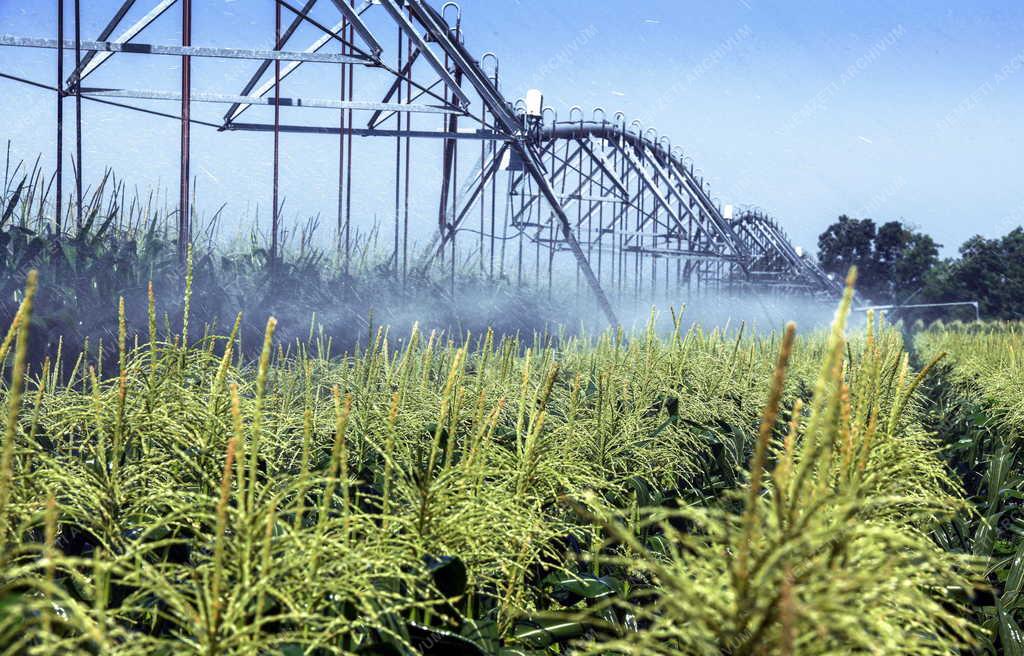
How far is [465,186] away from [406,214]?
1.94 meters

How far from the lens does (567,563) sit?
9.28ft

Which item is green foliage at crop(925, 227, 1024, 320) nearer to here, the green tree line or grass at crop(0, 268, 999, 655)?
the green tree line

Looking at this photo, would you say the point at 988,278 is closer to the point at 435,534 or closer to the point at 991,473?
the point at 991,473

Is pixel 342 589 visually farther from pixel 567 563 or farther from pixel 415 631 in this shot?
pixel 567 563

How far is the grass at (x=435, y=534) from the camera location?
48.8 inches

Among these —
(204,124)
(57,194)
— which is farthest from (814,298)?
(57,194)

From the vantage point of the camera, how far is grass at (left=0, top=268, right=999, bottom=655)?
124 cm

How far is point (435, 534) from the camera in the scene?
2057 mm

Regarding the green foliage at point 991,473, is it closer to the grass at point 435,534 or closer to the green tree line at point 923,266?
the grass at point 435,534

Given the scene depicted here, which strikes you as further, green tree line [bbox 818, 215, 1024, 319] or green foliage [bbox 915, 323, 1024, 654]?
green tree line [bbox 818, 215, 1024, 319]

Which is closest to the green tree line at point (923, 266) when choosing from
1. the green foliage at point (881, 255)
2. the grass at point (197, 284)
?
the green foliage at point (881, 255)

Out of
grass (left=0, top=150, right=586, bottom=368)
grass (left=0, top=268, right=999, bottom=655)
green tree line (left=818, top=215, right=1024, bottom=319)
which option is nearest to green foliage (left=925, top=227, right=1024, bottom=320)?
green tree line (left=818, top=215, right=1024, bottom=319)

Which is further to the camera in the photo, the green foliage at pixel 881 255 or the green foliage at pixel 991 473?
the green foliage at pixel 881 255

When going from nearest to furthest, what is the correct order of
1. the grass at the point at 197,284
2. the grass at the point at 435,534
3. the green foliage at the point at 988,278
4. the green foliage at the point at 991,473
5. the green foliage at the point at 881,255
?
the grass at the point at 435,534
the green foliage at the point at 991,473
the grass at the point at 197,284
the green foliage at the point at 988,278
the green foliage at the point at 881,255
